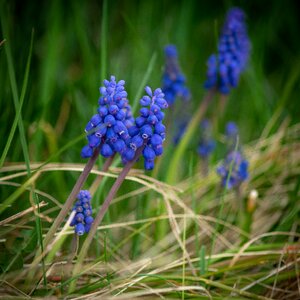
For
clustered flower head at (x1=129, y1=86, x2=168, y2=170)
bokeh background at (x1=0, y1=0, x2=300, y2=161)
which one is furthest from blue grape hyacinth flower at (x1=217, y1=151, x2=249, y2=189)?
clustered flower head at (x1=129, y1=86, x2=168, y2=170)

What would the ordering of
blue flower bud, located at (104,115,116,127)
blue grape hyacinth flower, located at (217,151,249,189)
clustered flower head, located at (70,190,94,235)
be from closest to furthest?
blue flower bud, located at (104,115,116,127), clustered flower head, located at (70,190,94,235), blue grape hyacinth flower, located at (217,151,249,189)

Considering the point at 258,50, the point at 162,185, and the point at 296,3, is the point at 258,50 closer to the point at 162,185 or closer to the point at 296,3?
the point at 296,3

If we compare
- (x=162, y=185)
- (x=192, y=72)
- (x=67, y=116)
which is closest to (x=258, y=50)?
(x=192, y=72)

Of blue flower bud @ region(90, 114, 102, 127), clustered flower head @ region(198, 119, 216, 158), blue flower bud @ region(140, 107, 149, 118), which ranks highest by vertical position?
clustered flower head @ region(198, 119, 216, 158)

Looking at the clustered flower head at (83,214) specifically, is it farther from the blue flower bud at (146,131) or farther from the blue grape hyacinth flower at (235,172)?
the blue grape hyacinth flower at (235,172)

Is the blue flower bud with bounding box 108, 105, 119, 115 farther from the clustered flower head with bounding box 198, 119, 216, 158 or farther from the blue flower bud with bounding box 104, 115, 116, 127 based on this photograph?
the clustered flower head with bounding box 198, 119, 216, 158

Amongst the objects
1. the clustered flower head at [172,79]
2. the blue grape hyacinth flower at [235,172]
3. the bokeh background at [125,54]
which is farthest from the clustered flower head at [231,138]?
the bokeh background at [125,54]

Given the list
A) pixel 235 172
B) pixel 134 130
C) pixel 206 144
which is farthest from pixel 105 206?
pixel 206 144
